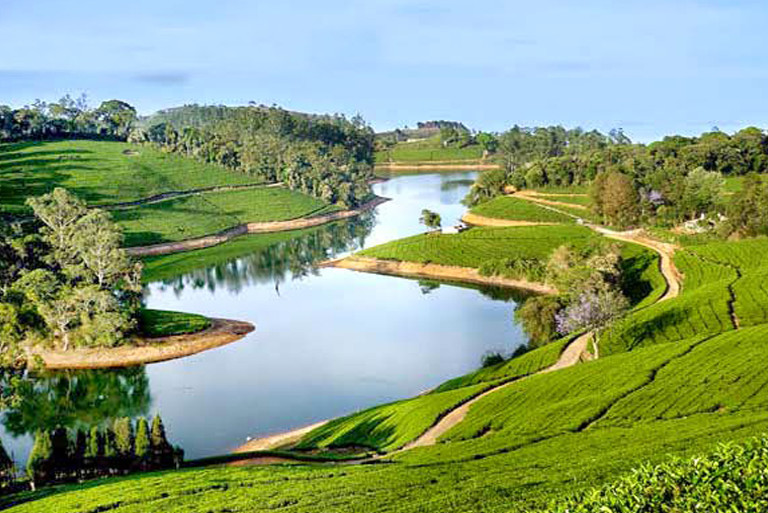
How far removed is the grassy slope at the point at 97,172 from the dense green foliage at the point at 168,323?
65.9m

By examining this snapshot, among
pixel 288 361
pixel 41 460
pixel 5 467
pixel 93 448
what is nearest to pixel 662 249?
pixel 288 361

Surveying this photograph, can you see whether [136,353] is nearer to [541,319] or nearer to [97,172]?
[541,319]

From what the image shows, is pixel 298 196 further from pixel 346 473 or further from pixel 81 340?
pixel 346 473

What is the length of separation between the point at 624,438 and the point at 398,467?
10679 millimetres

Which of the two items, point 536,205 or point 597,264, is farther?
point 536,205

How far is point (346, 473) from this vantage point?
31453 millimetres

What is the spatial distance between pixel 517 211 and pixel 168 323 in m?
91.0

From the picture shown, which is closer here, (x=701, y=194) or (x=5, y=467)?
(x=5, y=467)

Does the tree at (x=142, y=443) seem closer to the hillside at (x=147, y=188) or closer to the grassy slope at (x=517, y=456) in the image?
the grassy slope at (x=517, y=456)

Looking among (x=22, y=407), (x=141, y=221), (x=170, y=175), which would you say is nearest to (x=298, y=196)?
(x=170, y=175)

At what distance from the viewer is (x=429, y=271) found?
369 ft

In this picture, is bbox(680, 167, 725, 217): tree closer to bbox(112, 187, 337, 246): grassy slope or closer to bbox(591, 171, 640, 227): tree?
bbox(591, 171, 640, 227): tree

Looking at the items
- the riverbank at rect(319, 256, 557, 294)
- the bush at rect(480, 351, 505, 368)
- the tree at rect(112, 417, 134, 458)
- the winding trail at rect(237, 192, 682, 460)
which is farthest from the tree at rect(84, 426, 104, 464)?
the riverbank at rect(319, 256, 557, 294)

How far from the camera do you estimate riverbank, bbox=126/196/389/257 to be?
133m
